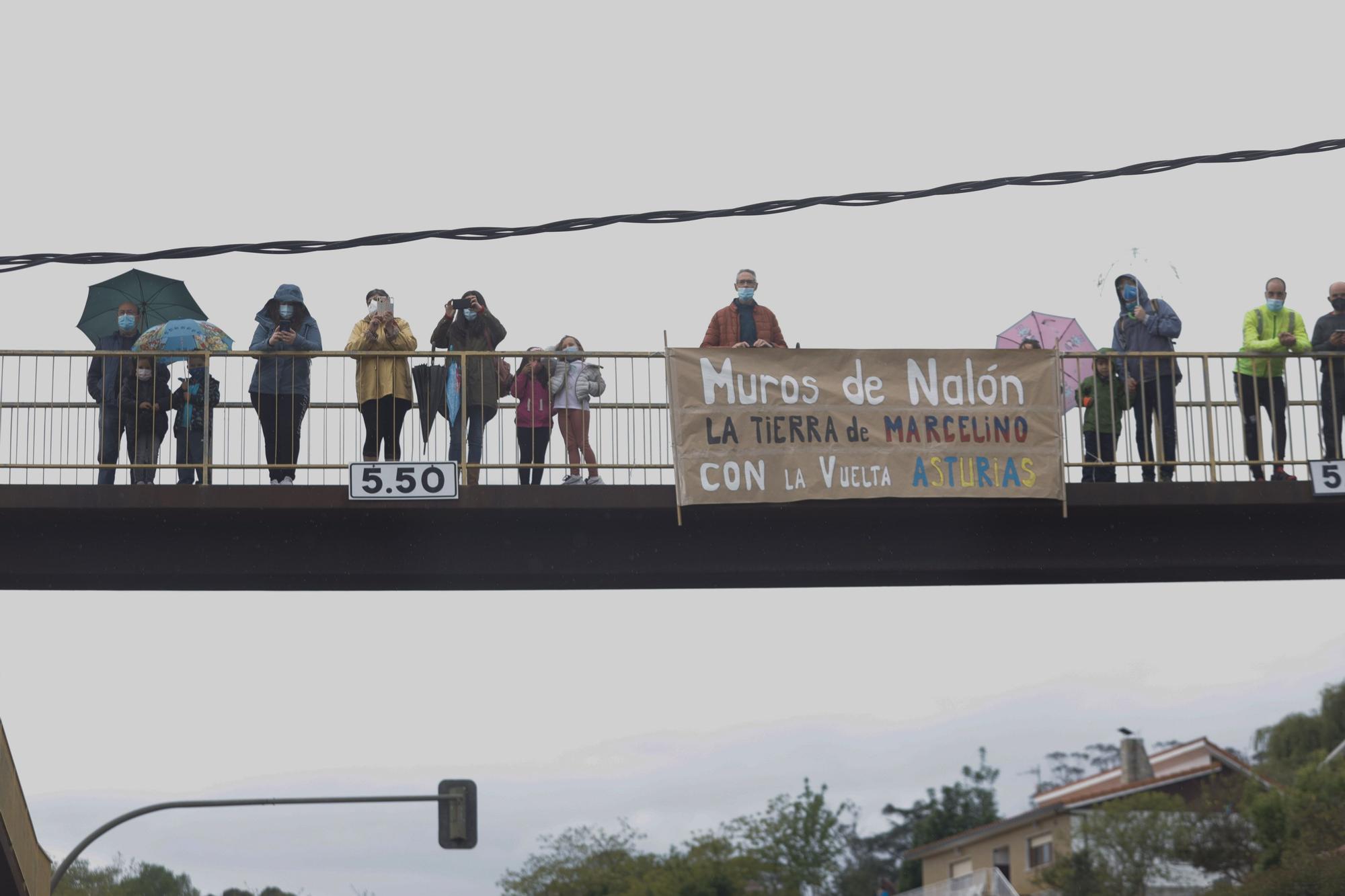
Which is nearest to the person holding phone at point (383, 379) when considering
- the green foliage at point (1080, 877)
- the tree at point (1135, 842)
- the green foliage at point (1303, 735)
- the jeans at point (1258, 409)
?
the jeans at point (1258, 409)

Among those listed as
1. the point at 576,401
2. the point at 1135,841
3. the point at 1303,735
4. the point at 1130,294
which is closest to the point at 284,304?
the point at 576,401

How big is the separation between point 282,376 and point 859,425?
4.91 meters

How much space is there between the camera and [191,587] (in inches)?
642

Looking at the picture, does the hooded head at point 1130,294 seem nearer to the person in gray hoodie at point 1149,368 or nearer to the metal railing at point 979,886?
the person in gray hoodie at point 1149,368

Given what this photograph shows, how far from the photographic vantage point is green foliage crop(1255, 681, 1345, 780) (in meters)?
72.1

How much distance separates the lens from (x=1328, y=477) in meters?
15.8

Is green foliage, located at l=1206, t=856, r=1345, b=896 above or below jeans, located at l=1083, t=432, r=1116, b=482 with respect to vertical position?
below

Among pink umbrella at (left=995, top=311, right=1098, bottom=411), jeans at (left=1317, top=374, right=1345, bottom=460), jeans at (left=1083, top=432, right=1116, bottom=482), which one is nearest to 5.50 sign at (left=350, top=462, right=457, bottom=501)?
jeans at (left=1083, top=432, right=1116, bottom=482)

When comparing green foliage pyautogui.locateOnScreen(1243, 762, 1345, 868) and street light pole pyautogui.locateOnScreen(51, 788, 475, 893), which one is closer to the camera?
street light pole pyautogui.locateOnScreen(51, 788, 475, 893)

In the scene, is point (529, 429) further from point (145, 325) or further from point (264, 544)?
point (145, 325)

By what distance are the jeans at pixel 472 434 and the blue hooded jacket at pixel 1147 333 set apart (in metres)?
5.57

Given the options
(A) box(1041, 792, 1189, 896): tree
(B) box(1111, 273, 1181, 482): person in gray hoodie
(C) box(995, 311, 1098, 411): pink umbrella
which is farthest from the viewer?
(A) box(1041, 792, 1189, 896): tree

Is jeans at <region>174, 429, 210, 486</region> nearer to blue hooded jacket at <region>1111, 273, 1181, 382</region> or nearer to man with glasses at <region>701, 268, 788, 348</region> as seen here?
man with glasses at <region>701, 268, 788, 348</region>

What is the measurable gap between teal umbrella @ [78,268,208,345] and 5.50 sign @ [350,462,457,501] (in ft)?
9.38
